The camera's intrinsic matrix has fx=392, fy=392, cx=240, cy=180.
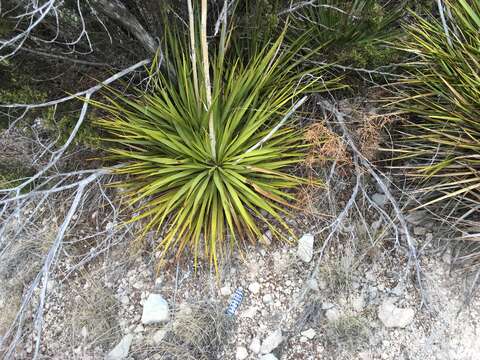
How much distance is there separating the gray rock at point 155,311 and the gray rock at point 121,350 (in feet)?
0.47

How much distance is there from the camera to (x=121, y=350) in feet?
7.68

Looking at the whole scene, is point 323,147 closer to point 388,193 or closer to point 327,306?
point 388,193

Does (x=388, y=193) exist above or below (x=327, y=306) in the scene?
above

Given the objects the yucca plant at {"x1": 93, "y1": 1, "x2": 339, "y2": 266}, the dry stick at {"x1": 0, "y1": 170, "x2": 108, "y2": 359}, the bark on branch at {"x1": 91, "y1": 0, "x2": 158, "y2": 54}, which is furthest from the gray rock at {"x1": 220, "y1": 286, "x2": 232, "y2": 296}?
the bark on branch at {"x1": 91, "y1": 0, "x2": 158, "y2": 54}

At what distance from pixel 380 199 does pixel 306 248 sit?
0.58m

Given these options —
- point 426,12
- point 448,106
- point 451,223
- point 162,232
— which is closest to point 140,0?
point 162,232

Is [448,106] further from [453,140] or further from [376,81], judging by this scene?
[376,81]

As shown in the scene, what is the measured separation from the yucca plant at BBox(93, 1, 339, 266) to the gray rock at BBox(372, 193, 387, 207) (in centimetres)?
54

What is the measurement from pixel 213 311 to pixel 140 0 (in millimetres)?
2016

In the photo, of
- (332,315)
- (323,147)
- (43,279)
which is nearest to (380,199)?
(323,147)

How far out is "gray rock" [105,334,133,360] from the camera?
2.33m

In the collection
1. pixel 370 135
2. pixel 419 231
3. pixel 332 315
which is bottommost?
pixel 332 315

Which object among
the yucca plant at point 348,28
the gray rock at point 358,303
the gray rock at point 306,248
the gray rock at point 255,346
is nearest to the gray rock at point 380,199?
the gray rock at point 306,248

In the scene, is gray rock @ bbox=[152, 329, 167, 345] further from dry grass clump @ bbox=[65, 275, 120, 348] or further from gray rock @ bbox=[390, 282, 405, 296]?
gray rock @ bbox=[390, 282, 405, 296]
